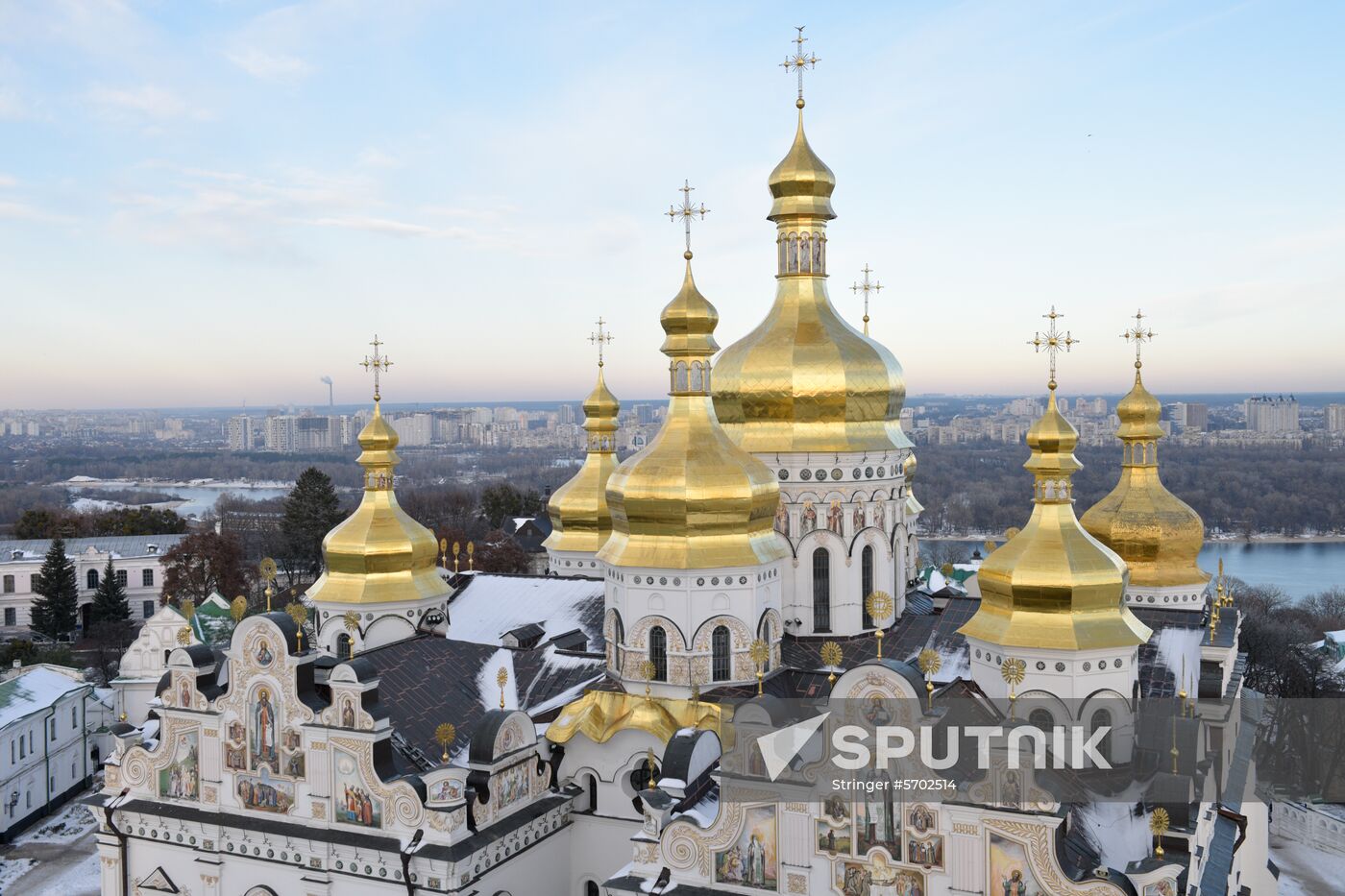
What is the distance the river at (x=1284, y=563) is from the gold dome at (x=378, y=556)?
166 ft

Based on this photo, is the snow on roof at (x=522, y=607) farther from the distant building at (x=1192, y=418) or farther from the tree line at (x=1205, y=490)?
the distant building at (x=1192, y=418)

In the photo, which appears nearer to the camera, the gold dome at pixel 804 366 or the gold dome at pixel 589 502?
the gold dome at pixel 804 366

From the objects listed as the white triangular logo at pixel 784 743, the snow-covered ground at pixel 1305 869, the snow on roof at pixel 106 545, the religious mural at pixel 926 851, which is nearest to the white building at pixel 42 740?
the white triangular logo at pixel 784 743

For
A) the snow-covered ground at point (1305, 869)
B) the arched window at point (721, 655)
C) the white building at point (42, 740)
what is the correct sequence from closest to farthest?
the arched window at point (721, 655), the snow-covered ground at point (1305, 869), the white building at point (42, 740)

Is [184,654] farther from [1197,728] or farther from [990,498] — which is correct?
[990,498]

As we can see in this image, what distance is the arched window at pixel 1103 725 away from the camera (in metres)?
13.3

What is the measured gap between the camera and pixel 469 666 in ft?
55.1

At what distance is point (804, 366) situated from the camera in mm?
16969

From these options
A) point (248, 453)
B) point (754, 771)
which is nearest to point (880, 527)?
point (754, 771)

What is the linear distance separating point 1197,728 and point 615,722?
716 centimetres

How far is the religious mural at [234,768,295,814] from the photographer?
44.6 ft

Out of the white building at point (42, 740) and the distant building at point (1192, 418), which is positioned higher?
the distant building at point (1192, 418)

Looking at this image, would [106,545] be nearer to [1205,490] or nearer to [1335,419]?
[1205,490]

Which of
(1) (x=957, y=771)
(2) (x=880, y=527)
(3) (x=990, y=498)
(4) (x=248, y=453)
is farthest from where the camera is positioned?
(4) (x=248, y=453)
